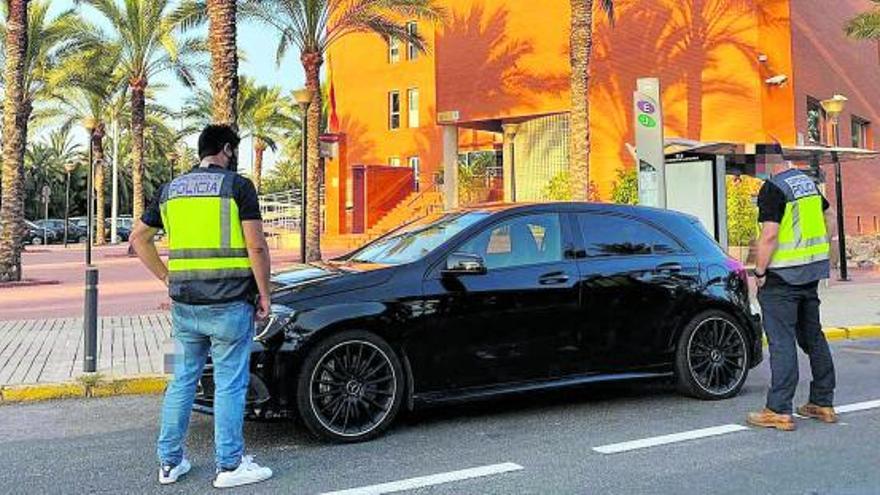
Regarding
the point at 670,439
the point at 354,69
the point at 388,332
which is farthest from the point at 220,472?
the point at 354,69

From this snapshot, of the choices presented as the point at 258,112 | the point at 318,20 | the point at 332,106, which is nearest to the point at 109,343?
the point at 318,20

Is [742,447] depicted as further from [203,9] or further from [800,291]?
[203,9]

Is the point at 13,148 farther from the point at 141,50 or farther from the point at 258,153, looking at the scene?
the point at 258,153

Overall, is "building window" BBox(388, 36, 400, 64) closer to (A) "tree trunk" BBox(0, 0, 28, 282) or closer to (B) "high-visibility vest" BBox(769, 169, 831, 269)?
(A) "tree trunk" BBox(0, 0, 28, 282)

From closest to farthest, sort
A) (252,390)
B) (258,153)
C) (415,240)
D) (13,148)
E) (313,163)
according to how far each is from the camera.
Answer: (252,390)
(415,240)
(13,148)
(313,163)
(258,153)

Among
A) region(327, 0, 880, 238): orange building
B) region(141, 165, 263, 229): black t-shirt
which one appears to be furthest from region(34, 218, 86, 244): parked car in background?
region(141, 165, 263, 229): black t-shirt

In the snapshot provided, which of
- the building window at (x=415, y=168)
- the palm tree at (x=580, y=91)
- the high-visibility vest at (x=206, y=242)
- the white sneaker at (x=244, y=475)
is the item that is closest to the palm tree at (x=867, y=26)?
the palm tree at (x=580, y=91)

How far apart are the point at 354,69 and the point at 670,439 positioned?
1452 inches

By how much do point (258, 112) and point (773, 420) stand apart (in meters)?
43.7

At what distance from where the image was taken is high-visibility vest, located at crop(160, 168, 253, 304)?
484 cm

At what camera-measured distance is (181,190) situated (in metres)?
4.87

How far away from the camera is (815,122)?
28750 millimetres

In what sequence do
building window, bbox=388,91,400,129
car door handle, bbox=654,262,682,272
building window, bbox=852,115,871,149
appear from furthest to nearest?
1. building window, bbox=388,91,400,129
2. building window, bbox=852,115,871,149
3. car door handle, bbox=654,262,682,272

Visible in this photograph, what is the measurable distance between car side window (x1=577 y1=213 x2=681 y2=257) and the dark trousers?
3.41 feet
